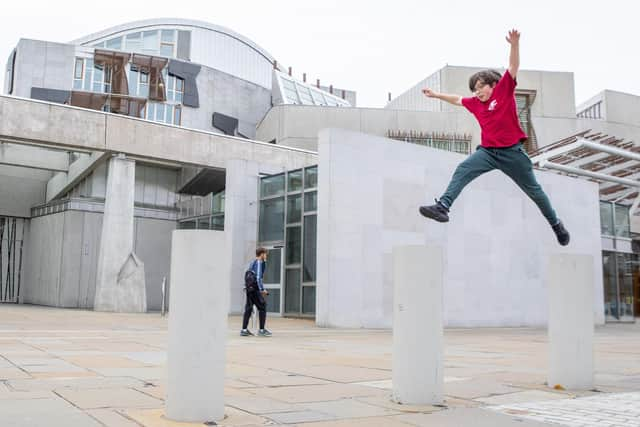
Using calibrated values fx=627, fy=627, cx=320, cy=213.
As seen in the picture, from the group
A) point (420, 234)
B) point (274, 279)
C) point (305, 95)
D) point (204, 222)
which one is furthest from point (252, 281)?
point (305, 95)

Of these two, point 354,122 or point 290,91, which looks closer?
point 354,122

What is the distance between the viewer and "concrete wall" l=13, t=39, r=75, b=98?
41188mm

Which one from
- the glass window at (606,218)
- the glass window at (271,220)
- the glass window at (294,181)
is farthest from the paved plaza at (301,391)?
the glass window at (606,218)

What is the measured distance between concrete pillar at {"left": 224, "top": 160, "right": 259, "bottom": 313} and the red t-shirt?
17462mm

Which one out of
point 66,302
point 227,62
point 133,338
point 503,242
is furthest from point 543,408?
point 227,62

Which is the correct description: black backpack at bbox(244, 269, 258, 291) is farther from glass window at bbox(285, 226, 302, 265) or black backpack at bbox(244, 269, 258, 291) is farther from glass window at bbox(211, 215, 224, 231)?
glass window at bbox(211, 215, 224, 231)

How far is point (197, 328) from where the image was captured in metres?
4.04

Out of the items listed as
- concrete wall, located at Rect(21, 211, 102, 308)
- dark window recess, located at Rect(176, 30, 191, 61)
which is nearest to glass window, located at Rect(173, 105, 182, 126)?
concrete wall, located at Rect(21, 211, 102, 308)

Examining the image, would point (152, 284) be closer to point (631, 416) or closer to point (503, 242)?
point (503, 242)

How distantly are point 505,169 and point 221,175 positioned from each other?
2384 cm

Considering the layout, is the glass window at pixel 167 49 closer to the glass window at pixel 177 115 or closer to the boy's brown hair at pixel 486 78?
the glass window at pixel 177 115

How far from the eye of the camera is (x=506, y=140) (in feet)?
16.6

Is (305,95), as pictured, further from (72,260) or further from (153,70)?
(72,260)

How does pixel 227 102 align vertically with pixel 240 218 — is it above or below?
above
